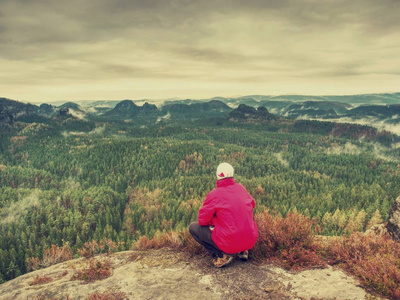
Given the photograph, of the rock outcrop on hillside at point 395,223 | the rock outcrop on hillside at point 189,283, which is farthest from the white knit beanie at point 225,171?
the rock outcrop on hillside at point 395,223

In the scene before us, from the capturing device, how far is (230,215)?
11219 mm

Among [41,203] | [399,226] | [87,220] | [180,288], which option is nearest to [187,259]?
[180,288]

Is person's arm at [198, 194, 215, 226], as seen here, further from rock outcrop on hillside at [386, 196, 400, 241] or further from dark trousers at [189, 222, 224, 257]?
rock outcrop on hillside at [386, 196, 400, 241]

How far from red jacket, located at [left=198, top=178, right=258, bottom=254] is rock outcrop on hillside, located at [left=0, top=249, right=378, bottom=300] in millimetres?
1627

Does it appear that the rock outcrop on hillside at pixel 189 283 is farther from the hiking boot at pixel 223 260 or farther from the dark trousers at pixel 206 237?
the dark trousers at pixel 206 237

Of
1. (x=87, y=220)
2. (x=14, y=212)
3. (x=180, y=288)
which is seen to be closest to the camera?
(x=180, y=288)

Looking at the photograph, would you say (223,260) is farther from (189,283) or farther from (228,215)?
(228,215)

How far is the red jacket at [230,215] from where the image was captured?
11.2 meters

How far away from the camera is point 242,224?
1140 cm

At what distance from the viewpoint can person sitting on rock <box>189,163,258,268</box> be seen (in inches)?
443

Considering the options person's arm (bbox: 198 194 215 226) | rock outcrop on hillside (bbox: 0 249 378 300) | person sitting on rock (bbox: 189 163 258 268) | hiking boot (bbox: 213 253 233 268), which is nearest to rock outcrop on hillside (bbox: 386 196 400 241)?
rock outcrop on hillside (bbox: 0 249 378 300)

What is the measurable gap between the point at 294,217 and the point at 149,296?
32.3 ft

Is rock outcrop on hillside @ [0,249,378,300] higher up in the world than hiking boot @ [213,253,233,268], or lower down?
lower down

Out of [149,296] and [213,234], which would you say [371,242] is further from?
[149,296]
